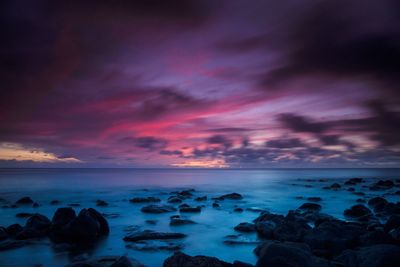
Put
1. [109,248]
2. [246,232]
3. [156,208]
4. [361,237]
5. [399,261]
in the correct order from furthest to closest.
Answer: [156,208] < [246,232] < [109,248] < [361,237] < [399,261]

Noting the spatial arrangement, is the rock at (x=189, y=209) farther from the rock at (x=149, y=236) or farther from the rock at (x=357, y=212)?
the rock at (x=357, y=212)

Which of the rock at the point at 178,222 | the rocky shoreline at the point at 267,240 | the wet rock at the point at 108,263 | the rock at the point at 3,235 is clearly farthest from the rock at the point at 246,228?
the rock at the point at 3,235

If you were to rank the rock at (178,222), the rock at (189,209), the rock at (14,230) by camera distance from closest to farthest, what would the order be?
the rock at (14,230), the rock at (178,222), the rock at (189,209)

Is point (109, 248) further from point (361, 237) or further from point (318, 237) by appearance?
point (361, 237)

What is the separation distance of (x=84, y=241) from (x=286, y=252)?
439 inches

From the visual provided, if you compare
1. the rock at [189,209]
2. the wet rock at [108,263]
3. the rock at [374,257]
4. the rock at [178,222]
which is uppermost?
the rock at [374,257]

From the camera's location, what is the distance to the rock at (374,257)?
9.09 meters

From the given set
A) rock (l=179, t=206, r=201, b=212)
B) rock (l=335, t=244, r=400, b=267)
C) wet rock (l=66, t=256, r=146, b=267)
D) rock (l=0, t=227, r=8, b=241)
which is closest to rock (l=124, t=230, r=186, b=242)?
wet rock (l=66, t=256, r=146, b=267)

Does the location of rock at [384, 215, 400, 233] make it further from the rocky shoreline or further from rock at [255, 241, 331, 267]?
rock at [255, 241, 331, 267]

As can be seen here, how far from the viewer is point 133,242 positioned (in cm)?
1527

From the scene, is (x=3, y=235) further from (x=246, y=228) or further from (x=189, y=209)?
(x=189, y=209)

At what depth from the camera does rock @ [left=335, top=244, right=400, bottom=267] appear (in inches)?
358

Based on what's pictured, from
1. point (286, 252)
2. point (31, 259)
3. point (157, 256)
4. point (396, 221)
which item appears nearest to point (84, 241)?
point (31, 259)

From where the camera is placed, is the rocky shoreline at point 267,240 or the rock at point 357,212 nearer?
the rocky shoreline at point 267,240
